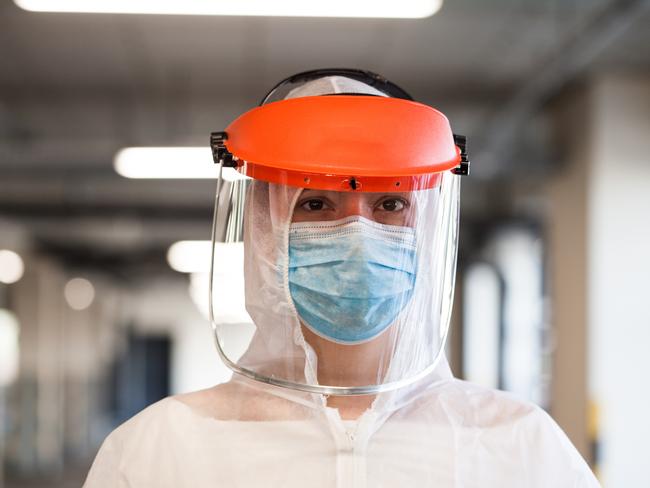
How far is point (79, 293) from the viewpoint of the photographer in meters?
16.0

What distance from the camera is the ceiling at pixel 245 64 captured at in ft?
14.8

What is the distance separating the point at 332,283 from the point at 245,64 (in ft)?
13.9

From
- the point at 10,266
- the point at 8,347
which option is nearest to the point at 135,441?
the point at 10,266

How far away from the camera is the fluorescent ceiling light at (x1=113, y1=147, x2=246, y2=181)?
17.1 ft

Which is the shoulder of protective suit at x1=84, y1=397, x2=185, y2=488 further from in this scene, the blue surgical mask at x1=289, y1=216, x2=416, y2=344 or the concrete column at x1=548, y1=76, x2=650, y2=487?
the concrete column at x1=548, y1=76, x2=650, y2=487

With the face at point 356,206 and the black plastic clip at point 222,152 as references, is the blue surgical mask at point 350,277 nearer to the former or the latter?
the face at point 356,206

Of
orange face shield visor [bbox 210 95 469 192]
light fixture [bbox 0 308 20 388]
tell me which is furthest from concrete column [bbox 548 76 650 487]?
light fixture [bbox 0 308 20 388]

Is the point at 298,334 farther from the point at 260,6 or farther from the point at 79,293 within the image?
the point at 79,293

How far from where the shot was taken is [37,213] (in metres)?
8.70

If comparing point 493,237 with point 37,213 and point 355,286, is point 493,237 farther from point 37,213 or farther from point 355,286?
point 355,286

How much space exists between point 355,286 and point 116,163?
494cm

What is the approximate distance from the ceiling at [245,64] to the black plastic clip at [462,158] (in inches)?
108

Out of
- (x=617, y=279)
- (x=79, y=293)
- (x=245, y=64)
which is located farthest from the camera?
(x=79, y=293)

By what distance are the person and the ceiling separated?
2907mm
